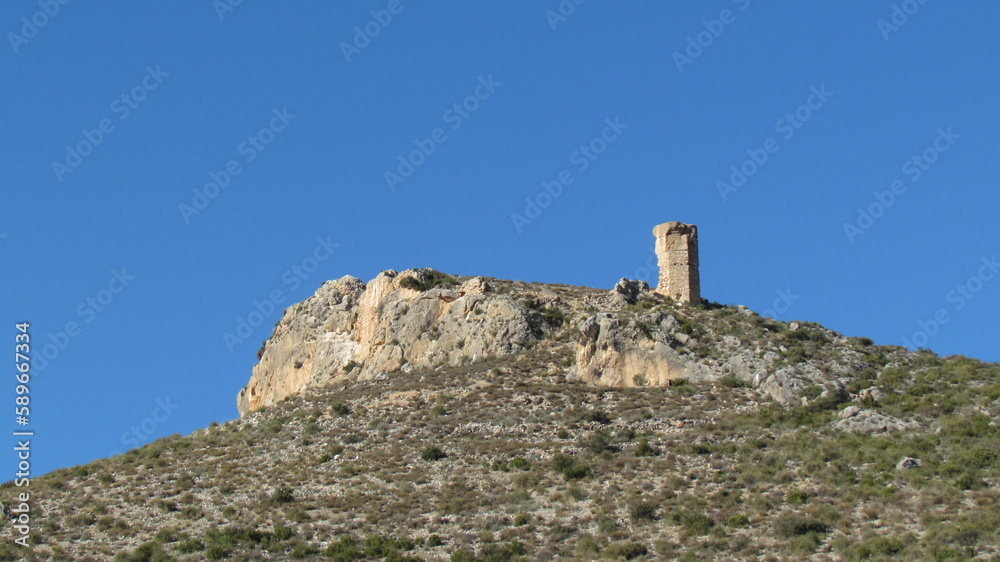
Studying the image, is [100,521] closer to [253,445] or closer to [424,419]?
[253,445]

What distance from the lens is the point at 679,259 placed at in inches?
2276

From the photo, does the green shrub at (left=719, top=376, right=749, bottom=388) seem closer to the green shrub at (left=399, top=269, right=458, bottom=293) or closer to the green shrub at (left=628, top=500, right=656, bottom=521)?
the green shrub at (left=628, top=500, right=656, bottom=521)

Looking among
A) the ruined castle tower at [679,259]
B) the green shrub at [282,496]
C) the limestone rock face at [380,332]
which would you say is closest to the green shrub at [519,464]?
the green shrub at [282,496]

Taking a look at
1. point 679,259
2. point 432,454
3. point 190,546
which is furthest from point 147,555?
point 679,259

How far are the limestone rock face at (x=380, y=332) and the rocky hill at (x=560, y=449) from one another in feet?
0.38

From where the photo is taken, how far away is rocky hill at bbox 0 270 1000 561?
38312 mm

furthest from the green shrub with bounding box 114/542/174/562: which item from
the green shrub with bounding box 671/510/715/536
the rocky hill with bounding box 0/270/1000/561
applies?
the green shrub with bounding box 671/510/715/536

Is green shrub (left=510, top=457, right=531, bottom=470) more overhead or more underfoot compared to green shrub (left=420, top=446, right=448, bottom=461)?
more underfoot

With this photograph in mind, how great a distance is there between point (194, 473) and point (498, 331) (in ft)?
49.2

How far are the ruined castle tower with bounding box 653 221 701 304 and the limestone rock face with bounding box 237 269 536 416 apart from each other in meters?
6.91

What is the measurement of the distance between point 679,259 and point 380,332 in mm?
14127

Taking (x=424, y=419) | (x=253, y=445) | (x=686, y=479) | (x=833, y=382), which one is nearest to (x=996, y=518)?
(x=686, y=479)

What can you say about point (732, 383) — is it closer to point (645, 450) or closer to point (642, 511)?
point (645, 450)

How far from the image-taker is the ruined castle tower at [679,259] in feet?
189
